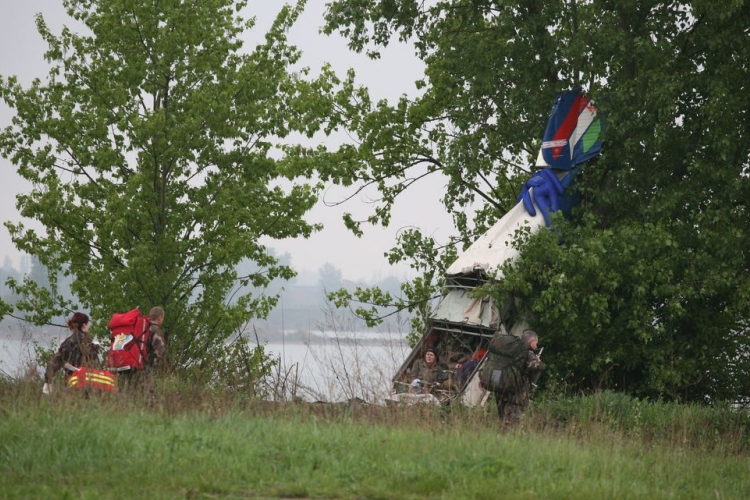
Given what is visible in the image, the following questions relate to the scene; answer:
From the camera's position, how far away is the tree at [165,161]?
26.8 meters

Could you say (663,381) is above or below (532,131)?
below

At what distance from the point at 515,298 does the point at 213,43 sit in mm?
12889

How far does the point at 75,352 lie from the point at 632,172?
11.9m

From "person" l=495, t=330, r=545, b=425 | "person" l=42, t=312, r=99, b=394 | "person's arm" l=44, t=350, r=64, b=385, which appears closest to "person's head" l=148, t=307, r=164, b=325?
"person" l=42, t=312, r=99, b=394

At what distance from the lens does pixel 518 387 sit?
1379 cm

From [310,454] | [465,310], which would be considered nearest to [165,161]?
[465,310]

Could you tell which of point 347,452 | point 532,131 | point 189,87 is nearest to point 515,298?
point 532,131

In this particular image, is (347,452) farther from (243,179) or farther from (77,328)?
(243,179)

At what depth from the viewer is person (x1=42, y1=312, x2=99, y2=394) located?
13203 millimetres

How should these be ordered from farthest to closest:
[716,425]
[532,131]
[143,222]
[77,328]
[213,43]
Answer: [213,43] → [143,222] → [532,131] → [716,425] → [77,328]

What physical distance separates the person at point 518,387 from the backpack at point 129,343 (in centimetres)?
449

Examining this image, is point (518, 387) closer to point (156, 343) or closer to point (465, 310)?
point (156, 343)

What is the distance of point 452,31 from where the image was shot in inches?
972

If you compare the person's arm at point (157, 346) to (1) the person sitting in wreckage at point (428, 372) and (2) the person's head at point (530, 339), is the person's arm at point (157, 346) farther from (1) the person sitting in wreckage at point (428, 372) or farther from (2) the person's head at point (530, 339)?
(1) the person sitting in wreckage at point (428, 372)
